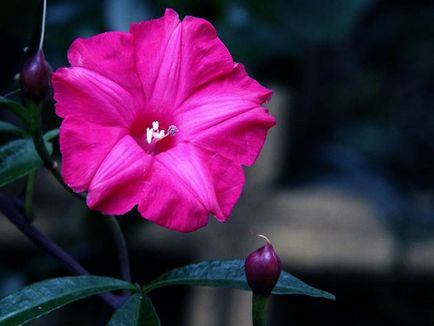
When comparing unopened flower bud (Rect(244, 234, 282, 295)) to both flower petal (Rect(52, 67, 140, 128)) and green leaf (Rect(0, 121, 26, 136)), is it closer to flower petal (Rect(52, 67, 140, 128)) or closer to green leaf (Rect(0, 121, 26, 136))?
flower petal (Rect(52, 67, 140, 128))

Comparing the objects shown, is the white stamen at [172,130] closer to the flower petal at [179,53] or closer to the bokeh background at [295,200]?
the flower petal at [179,53]

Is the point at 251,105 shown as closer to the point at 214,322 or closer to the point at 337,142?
the point at 214,322

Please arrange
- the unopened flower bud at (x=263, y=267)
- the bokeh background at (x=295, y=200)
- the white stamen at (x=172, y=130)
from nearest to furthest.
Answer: the unopened flower bud at (x=263, y=267)
the white stamen at (x=172, y=130)
the bokeh background at (x=295, y=200)

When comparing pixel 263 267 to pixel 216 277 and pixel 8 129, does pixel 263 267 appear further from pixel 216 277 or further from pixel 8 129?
pixel 8 129

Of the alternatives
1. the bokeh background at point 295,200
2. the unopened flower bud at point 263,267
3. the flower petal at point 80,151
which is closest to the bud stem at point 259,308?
the unopened flower bud at point 263,267

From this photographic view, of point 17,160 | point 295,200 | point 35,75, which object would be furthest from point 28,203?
point 295,200

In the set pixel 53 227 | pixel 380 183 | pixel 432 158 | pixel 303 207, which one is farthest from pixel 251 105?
pixel 432 158
